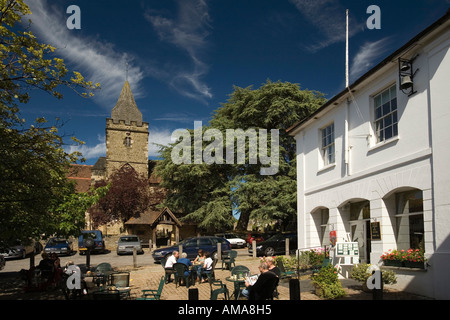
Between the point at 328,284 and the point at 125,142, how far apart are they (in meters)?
44.9

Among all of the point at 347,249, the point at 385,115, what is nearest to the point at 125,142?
the point at 347,249

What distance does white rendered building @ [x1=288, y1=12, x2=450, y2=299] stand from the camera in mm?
9164

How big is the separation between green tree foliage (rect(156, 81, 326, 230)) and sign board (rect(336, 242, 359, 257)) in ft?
51.4

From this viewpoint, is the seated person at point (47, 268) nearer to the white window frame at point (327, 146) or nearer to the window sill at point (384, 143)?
the white window frame at point (327, 146)

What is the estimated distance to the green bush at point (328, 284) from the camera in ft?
31.6

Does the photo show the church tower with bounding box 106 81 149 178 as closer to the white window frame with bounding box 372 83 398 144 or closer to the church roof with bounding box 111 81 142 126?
the church roof with bounding box 111 81 142 126

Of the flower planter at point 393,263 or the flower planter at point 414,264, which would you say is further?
the flower planter at point 393,263

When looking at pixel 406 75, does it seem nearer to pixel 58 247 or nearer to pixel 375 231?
pixel 375 231

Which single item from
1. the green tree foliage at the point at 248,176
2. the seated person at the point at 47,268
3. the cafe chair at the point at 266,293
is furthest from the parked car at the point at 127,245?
the cafe chair at the point at 266,293

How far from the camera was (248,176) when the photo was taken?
31359 millimetres

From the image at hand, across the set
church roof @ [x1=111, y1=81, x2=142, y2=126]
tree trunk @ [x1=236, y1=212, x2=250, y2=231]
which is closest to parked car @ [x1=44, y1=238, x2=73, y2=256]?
tree trunk @ [x1=236, y1=212, x2=250, y2=231]
